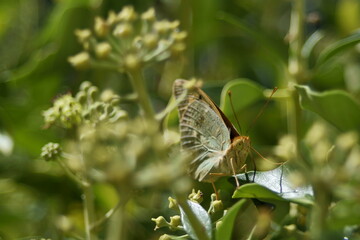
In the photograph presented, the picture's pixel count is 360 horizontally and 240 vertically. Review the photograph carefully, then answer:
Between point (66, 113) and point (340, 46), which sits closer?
point (66, 113)

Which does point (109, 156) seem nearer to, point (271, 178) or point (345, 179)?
point (345, 179)

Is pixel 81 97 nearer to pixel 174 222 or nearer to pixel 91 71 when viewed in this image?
pixel 174 222

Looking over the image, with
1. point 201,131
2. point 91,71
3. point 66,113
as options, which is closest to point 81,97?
point 66,113

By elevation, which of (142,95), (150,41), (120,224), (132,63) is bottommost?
(120,224)

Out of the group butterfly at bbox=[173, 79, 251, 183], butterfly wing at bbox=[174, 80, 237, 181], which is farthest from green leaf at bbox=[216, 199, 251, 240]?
butterfly wing at bbox=[174, 80, 237, 181]

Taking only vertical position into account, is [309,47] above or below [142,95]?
above

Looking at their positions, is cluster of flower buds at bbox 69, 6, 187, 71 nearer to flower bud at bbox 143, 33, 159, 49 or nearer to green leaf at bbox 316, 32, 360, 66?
flower bud at bbox 143, 33, 159, 49

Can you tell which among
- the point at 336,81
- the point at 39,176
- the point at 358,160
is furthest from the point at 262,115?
the point at 358,160
